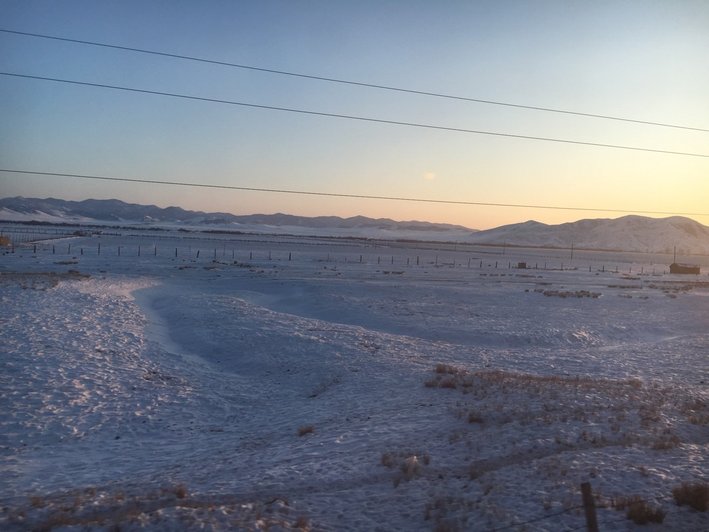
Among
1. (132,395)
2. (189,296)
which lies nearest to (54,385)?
(132,395)

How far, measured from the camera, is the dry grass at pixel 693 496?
27.8ft

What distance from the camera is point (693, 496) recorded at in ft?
28.2

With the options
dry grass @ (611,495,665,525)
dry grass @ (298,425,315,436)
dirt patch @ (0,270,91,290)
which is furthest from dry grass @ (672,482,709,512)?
dirt patch @ (0,270,91,290)

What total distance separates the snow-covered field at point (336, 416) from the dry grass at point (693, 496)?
0.48 ft

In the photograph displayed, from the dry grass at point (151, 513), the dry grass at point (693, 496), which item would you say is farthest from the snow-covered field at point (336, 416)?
the dry grass at point (693, 496)

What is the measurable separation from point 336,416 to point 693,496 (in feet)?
27.5

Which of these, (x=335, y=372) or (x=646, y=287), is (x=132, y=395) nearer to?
(x=335, y=372)

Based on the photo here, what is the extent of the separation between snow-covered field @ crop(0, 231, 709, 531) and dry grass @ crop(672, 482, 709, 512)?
15 cm

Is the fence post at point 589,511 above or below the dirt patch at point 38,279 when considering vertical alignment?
above

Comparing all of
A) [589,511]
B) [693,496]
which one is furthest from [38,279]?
[589,511]

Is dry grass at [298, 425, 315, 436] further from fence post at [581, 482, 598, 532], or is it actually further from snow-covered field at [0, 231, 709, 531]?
fence post at [581, 482, 598, 532]

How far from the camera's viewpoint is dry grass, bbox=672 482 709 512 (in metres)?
8.46

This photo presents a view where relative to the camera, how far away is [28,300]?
29609 millimetres

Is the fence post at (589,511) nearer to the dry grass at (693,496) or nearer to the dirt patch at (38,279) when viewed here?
the dry grass at (693,496)
